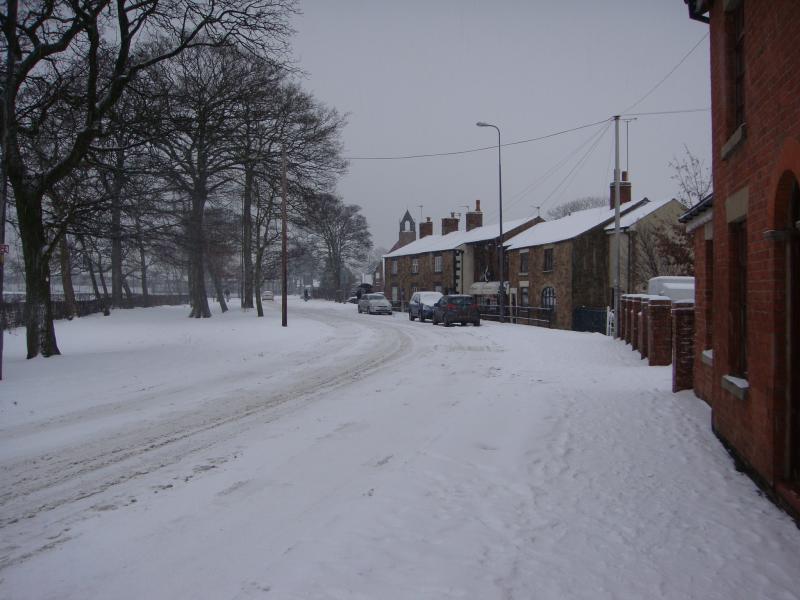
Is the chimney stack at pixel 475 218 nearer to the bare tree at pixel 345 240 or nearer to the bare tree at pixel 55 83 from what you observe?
the bare tree at pixel 345 240

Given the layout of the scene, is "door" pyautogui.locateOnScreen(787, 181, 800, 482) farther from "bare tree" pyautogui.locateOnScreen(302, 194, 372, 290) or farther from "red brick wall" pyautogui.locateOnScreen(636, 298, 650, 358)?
"bare tree" pyautogui.locateOnScreen(302, 194, 372, 290)

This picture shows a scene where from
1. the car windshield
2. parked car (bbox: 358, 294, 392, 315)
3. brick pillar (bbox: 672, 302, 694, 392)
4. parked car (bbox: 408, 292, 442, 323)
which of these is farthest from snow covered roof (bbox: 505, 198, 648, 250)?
brick pillar (bbox: 672, 302, 694, 392)

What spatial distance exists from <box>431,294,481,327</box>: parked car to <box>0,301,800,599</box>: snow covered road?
16633 mm

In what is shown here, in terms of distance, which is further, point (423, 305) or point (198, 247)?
point (423, 305)

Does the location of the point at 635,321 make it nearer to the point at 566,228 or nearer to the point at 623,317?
the point at 623,317

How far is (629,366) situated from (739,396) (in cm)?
724

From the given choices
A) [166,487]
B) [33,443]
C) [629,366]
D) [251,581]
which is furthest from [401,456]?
[629,366]

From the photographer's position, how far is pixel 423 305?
103ft

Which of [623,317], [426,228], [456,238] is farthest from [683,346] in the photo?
[426,228]

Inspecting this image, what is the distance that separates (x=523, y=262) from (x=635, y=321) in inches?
871

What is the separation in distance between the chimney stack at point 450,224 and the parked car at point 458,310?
2927cm

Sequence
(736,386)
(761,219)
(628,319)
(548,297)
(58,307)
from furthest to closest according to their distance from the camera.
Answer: (548,297) < (58,307) < (628,319) < (736,386) < (761,219)

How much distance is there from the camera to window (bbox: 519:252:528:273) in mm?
36812

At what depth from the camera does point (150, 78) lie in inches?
533
